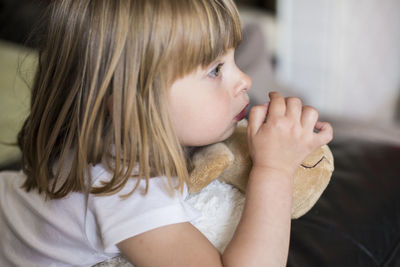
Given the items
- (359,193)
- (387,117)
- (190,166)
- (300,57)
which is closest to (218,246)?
(190,166)

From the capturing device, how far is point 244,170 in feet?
2.24

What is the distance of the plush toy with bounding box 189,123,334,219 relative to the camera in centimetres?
64

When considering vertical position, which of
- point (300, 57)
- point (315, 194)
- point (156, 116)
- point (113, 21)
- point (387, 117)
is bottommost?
point (387, 117)

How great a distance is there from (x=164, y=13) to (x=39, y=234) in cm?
43

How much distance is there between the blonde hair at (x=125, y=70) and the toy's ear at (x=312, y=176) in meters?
0.18

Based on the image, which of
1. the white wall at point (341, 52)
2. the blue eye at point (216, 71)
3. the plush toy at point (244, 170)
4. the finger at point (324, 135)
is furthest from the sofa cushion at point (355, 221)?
the white wall at point (341, 52)

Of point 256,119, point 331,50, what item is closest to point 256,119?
point 256,119

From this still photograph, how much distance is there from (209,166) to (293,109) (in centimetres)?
16

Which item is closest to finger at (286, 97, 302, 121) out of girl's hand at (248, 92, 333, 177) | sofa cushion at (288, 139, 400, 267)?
girl's hand at (248, 92, 333, 177)

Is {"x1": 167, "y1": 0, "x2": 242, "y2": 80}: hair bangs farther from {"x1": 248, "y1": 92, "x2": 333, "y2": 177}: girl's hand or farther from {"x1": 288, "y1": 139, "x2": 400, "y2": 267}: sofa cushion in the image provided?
{"x1": 288, "y1": 139, "x2": 400, "y2": 267}: sofa cushion

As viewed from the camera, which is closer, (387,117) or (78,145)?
(78,145)

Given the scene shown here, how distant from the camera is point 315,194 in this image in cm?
66

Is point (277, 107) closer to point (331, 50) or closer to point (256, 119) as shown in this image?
point (256, 119)

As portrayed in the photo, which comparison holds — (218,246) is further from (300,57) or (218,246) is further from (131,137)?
(300,57)
